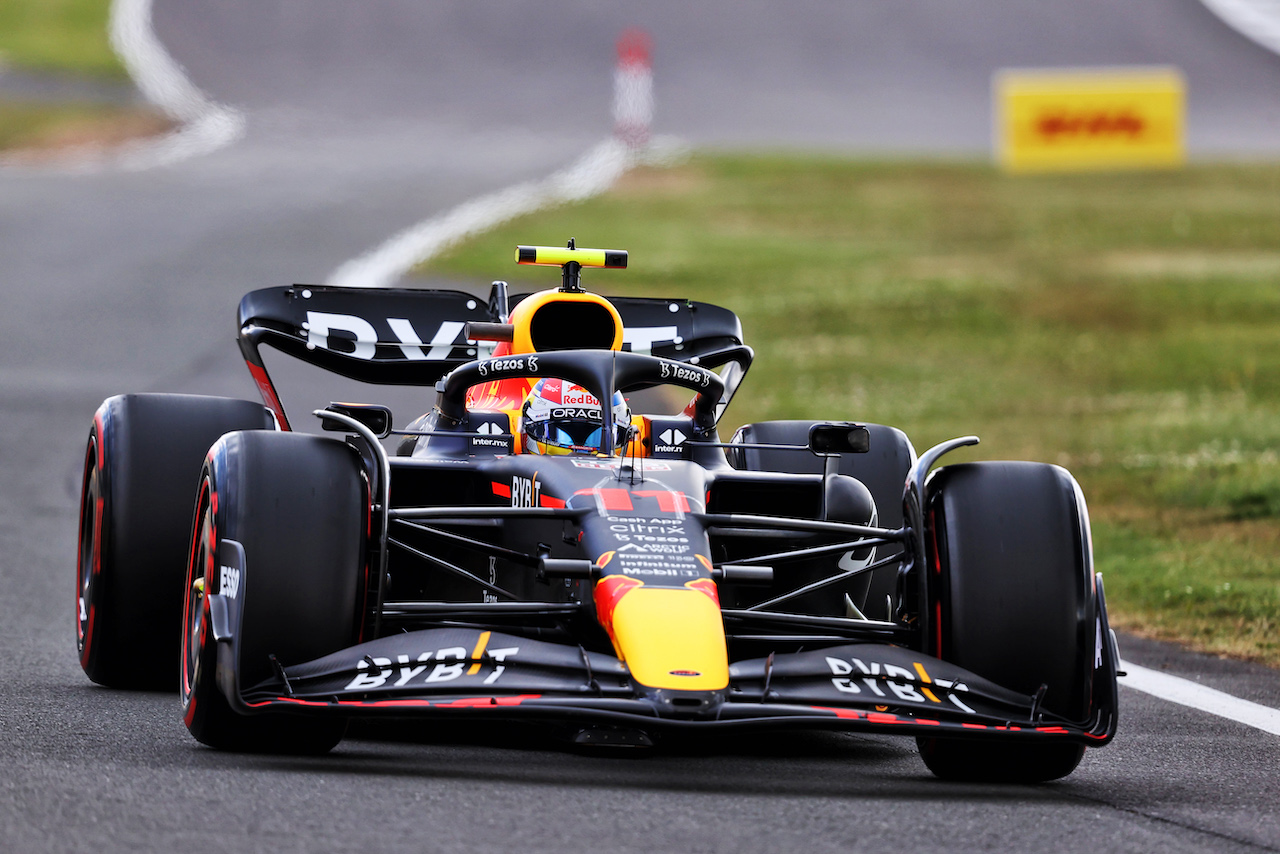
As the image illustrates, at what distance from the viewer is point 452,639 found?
5.42m

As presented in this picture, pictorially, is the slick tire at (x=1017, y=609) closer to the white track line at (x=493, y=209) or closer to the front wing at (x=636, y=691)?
the front wing at (x=636, y=691)

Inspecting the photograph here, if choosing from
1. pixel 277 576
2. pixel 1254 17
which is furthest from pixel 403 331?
pixel 1254 17

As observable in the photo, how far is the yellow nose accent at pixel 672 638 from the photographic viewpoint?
5.13 meters

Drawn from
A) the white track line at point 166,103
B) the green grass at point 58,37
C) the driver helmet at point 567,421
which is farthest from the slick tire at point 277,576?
the green grass at point 58,37

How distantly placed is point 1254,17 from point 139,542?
44205mm

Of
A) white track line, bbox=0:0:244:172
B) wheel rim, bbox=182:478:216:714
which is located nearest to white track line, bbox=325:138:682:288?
white track line, bbox=0:0:244:172

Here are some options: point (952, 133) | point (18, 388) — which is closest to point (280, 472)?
point (18, 388)

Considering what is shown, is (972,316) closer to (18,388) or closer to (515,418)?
(18,388)

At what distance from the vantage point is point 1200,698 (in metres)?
7.41

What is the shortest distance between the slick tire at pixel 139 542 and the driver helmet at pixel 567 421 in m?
1.19

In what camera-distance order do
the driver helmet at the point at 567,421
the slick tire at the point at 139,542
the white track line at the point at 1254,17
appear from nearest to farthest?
the slick tire at the point at 139,542, the driver helmet at the point at 567,421, the white track line at the point at 1254,17

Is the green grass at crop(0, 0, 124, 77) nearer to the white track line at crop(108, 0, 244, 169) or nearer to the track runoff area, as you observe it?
the white track line at crop(108, 0, 244, 169)

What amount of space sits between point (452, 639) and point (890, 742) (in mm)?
1847

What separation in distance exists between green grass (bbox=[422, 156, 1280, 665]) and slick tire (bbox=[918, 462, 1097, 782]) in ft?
11.0
